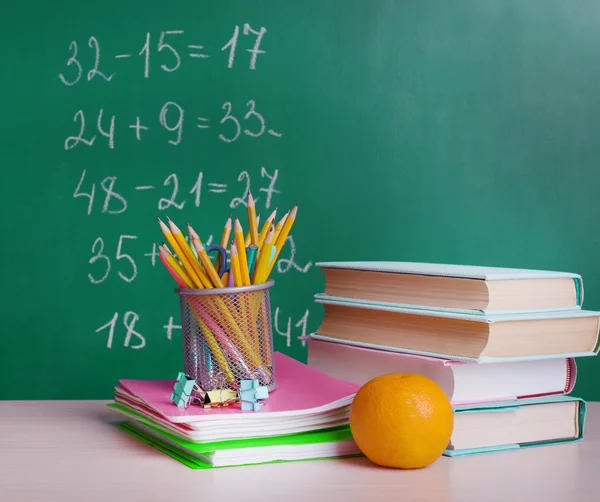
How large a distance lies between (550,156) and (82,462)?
1468 millimetres

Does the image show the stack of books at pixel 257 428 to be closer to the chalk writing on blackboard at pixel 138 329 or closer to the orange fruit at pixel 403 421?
the orange fruit at pixel 403 421

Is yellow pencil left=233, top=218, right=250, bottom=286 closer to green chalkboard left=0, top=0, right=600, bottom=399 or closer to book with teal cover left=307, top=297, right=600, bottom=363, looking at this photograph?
book with teal cover left=307, top=297, right=600, bottom=363

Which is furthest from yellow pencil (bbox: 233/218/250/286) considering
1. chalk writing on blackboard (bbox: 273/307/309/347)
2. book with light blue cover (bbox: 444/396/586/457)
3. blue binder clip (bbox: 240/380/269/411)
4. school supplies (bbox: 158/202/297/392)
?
chalk writing on blackboard (bbox: 273/307/309/347)

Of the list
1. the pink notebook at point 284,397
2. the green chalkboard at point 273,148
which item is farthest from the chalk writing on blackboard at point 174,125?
the pink notebook at point 284,397

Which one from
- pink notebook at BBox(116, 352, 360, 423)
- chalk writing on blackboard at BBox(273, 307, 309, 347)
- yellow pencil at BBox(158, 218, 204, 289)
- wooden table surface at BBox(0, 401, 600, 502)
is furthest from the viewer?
chalk writing on blackboard at BBox(273, 307, 309, 347)

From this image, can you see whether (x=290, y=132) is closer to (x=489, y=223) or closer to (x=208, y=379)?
(x=489, y=223)

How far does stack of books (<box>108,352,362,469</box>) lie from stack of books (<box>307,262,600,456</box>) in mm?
83

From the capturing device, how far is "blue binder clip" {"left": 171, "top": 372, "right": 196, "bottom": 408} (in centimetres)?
75

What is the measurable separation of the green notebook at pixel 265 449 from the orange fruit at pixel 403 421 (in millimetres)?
42

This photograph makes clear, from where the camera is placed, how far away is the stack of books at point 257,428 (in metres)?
0.68

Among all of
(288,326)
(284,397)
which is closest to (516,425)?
(284,397)

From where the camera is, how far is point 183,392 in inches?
29.8

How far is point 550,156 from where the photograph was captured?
188cm

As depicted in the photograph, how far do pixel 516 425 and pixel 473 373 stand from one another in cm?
7
